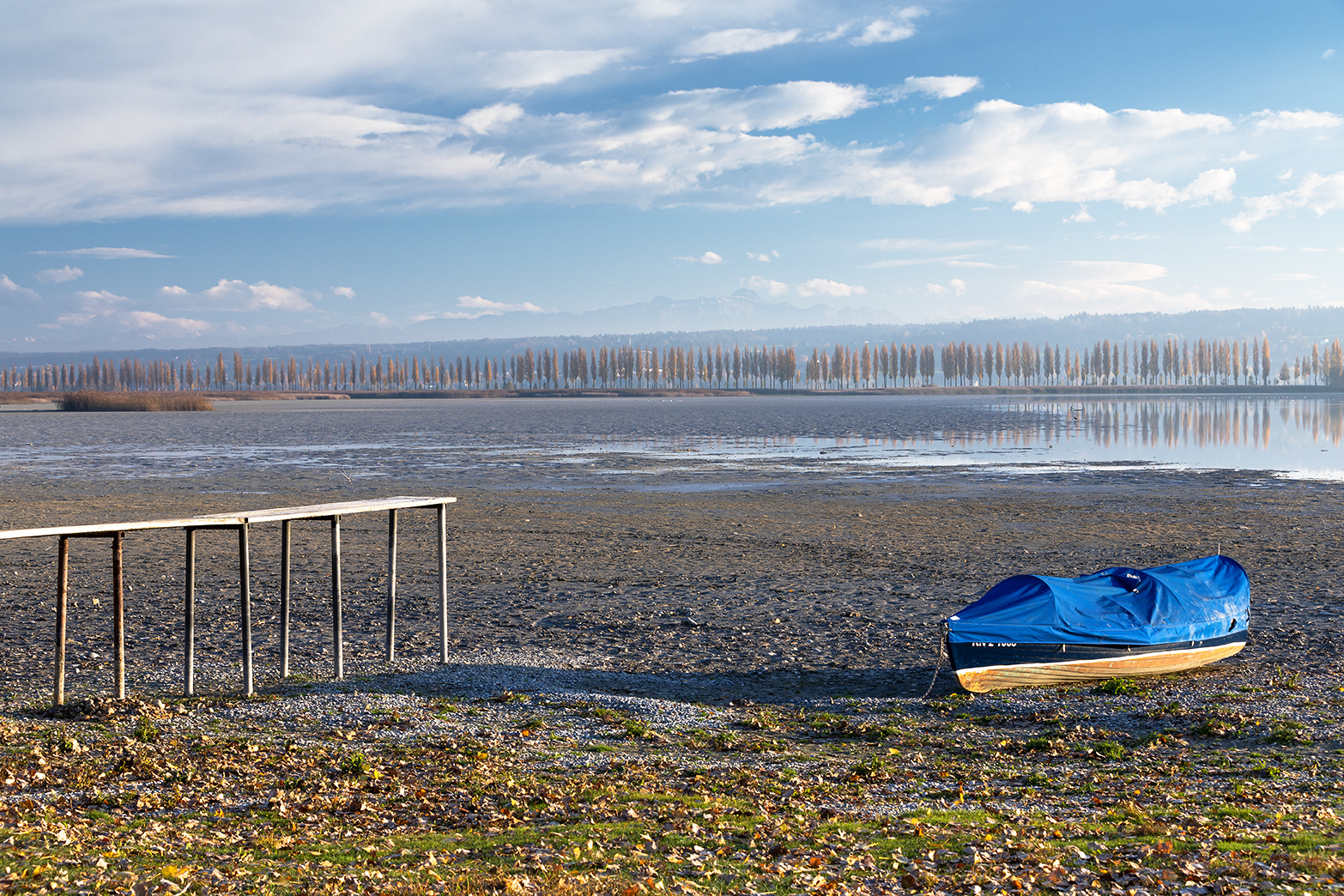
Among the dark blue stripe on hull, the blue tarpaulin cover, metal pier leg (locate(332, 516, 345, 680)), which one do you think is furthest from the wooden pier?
the blue tarpaulin cover

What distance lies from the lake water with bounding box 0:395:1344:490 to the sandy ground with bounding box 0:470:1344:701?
25.9ft

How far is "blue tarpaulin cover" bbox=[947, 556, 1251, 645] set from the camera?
1430 cm

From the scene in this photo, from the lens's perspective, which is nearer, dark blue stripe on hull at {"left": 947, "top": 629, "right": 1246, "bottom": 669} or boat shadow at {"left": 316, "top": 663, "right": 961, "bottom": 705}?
dark blue stripe on hull at {"left": 947, "top": 629, "right": 1246, "bottom": 669}

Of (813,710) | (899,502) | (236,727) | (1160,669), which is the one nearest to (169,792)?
(236,727)

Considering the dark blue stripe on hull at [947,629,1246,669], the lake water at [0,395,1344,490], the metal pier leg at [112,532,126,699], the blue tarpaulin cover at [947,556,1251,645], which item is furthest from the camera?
the lake water at [0,395,1344,490]

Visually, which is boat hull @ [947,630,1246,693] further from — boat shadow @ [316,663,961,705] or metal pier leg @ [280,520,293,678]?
metal pier leg @ [280,520,293,678]

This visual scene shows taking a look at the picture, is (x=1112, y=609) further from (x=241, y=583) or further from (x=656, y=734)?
(x=241, y=583)

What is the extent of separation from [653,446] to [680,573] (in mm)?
40340

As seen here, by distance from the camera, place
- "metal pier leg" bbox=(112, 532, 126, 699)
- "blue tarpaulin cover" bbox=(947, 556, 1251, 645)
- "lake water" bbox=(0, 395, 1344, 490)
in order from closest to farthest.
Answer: "metal pier leg" bbox=(112, 532, 126, 699) < "blue tarpaulin cover" bbox=(947, 556, 1251, 645) < "lake water" bbox=(0, 395, 1344, 490)

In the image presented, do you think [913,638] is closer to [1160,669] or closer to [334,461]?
[1160,669]

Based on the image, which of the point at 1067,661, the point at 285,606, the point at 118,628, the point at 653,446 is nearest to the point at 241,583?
the point at 285,606

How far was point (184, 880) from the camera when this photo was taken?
24.0ft

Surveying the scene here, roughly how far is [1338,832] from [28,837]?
10.2 m

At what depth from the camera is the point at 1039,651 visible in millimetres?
14367
